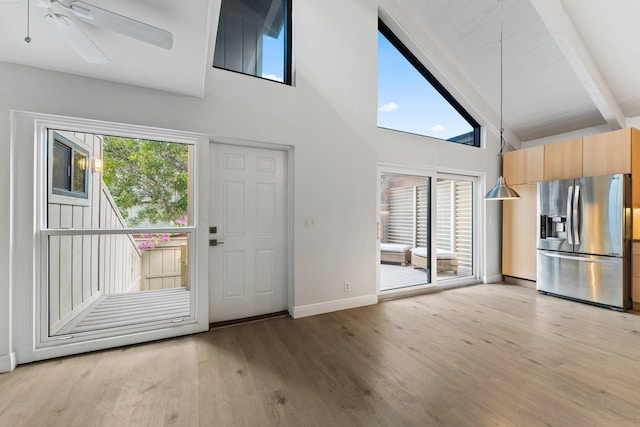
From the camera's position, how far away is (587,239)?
3.85 meters

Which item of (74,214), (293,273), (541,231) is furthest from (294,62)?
(541,231)

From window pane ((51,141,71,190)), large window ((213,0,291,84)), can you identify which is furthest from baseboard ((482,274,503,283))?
window pane ((51,141,71,190))

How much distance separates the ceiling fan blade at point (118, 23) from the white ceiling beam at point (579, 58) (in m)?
3.75

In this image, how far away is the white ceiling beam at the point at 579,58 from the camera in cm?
313

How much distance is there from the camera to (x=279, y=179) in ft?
11.4

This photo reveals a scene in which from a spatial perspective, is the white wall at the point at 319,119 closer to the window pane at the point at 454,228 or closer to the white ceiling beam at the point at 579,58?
the window pane at the point at 454,228

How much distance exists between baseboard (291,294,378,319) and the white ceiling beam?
12.7 feet

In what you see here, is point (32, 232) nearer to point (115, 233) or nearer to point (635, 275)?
point (115, 233)

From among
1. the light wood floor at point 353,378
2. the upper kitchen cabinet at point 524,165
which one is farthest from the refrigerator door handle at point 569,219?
the light wood floor at point 353,378

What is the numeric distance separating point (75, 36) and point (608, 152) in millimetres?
5790

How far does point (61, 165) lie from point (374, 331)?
346 cm

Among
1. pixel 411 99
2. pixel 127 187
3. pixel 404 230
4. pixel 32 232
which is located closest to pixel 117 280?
pixel 32 232

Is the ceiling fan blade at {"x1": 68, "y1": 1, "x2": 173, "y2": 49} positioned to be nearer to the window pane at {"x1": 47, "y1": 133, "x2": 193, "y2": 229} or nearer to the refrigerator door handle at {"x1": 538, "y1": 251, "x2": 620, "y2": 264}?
the window pane at {"x1": 47, "y1": 133, "x2": 193, "y2": 229}

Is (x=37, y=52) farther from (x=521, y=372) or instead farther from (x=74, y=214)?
(x=521, y=372)
